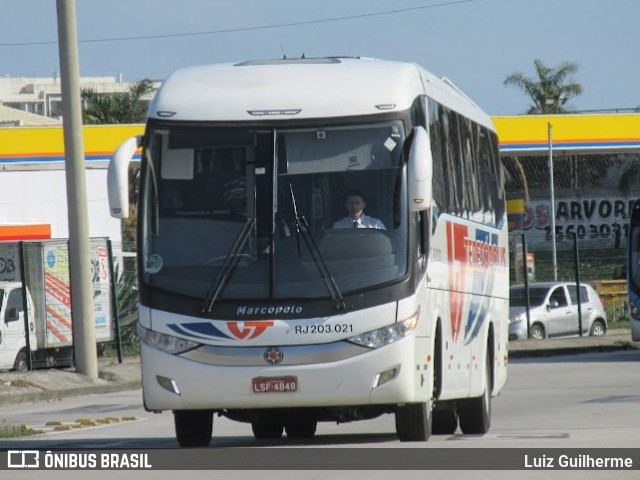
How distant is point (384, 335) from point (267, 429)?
11.1 feet

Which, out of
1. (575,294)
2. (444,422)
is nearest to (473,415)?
(444,422)

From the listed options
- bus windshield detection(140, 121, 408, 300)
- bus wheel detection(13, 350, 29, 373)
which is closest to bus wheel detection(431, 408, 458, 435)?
bus windshield detection(140, 121, 408, 300)

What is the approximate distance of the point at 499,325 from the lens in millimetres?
18078

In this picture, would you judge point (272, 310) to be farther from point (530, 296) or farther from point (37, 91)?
point (37, 91)

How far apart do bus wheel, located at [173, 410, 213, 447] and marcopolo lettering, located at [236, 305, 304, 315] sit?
4.64ft

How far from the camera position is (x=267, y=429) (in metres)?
15.4

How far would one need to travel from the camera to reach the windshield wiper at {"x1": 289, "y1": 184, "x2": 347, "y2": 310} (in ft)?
40.5

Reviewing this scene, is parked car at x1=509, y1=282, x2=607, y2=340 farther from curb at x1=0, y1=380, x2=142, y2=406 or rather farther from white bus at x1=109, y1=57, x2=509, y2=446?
white bus at x1=109, y1=57, x2=509, y2=446

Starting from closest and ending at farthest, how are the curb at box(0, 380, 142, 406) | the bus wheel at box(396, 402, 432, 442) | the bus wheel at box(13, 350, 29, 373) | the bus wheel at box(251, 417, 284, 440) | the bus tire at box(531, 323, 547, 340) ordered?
the bus wheel at box(396, 402, 432, 442)
the bus wheel at box(251, 417, 284, 440)
the curb at box(0, 380, 142, 406)
the bus wheel at box(13, 350, 29, 373)
the bus tire at box(531, 323, 547, 340)

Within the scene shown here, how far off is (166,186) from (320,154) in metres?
1.29

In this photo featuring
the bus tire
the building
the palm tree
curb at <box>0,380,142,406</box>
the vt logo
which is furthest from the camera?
the building

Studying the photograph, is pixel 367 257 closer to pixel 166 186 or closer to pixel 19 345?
pixel 166 186

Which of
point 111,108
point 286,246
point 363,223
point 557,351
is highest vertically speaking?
point 111,108

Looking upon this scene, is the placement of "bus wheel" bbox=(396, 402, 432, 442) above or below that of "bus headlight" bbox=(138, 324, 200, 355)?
below
